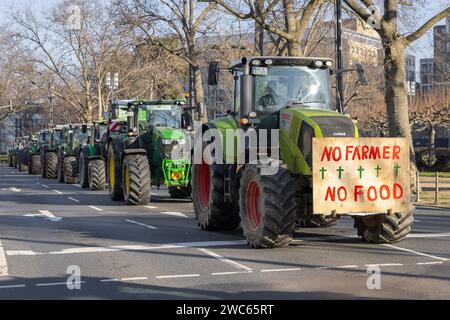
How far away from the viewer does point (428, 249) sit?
11.9 m

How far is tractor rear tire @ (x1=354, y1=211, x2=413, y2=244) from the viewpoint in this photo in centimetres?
1191

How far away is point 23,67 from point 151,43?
2504 centimetres

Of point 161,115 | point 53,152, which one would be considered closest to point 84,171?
point 161,115

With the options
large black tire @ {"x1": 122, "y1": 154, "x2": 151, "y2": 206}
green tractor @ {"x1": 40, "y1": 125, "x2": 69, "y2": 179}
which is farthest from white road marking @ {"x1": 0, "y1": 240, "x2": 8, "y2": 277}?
green tractor @ {"x1": 40, "y1": 125, "x2": 69, "y2": 179}

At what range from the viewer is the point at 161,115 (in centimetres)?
2208

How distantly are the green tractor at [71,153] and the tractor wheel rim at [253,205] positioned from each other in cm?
2062

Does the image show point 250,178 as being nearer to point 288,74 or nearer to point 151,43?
point 288,74

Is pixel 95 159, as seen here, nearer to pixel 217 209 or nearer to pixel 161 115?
pixel 161 115

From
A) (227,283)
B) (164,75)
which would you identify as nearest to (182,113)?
(227,283)

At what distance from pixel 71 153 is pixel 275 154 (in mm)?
24409

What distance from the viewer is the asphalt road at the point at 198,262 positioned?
859 centimetres

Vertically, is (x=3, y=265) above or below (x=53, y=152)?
below

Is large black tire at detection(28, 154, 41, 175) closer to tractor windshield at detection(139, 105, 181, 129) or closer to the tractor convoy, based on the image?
tractor windshield at detection(139, 105, 181, 129)

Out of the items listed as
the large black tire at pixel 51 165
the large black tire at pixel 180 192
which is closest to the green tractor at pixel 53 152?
the large black tire at pixel 51 165
